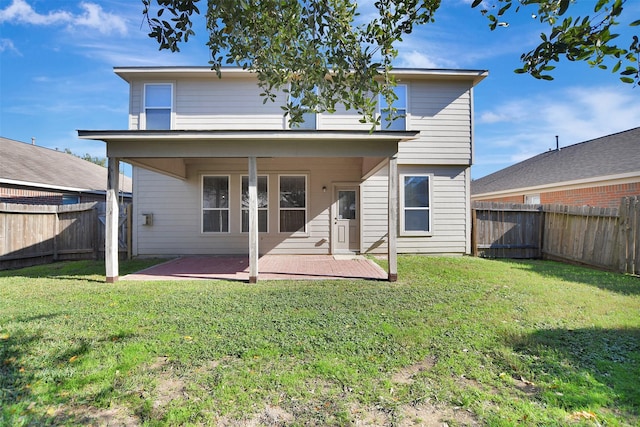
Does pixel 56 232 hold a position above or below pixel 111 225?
below

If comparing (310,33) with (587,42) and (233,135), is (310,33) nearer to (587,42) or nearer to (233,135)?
(587,42)

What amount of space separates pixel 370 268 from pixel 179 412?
5610mm

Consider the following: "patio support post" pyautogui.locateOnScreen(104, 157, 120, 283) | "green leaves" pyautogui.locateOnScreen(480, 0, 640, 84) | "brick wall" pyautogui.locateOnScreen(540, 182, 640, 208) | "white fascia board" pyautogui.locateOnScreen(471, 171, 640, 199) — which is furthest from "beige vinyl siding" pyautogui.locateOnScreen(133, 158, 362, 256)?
"brick wall" pyautogui.locateOnScreen(540, 182, 640, 208)

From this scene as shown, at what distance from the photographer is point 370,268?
7.34 metres

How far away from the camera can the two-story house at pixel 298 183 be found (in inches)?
361

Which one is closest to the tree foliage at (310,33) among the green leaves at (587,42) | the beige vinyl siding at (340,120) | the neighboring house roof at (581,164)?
the green leaves at (587,42)

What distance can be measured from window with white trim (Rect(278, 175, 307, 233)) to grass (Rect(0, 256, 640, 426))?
4.13m

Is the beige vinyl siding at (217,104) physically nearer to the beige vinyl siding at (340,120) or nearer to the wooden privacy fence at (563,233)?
the beige vinyl siding at (340,120)

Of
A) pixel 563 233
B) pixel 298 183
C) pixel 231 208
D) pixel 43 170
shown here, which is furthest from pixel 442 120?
pixel 43 170

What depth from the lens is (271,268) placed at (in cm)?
757

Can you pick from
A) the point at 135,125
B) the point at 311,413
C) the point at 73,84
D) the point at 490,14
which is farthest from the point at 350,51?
the point at 73,84

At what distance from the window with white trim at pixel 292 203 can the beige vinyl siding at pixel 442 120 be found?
149 inches

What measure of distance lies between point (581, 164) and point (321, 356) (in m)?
14.7

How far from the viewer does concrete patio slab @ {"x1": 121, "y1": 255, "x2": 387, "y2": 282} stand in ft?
21.6
